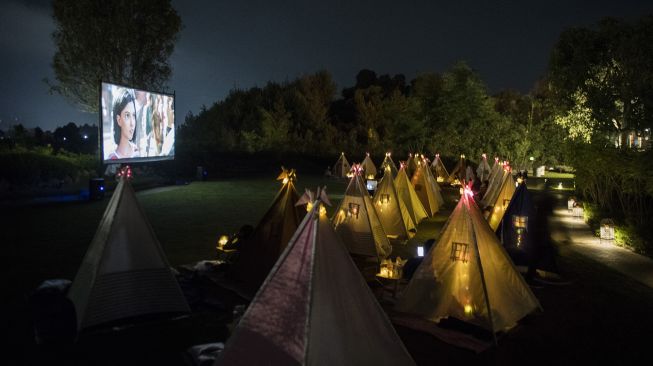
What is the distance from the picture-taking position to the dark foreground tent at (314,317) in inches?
196

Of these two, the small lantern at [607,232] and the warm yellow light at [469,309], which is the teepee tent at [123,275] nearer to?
the warm yellow light at [469,309]

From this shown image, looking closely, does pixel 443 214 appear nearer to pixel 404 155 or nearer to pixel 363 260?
pixel 363 260

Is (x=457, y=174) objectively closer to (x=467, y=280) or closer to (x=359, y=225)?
(x=359, y=225)

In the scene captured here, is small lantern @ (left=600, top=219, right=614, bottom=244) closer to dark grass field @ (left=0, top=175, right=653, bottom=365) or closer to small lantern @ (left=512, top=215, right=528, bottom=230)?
dark grass field @ (left=0, top=175, right=653, bottom=365)

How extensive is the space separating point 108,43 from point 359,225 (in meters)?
21.5

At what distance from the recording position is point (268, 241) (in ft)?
30.5

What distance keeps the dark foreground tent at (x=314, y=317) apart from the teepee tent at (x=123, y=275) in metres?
2.38

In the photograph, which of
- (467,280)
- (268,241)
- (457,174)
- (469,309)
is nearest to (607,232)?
(467,280)

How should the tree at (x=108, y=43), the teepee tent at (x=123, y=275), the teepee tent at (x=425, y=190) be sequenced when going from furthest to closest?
1. the tree at (x=108, y=43)
2. the teepee tent at (x=425, y=190)
3. the teepee tent at (x=123, y=275)

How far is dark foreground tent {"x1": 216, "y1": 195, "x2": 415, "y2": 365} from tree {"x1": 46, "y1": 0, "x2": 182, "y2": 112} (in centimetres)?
2564

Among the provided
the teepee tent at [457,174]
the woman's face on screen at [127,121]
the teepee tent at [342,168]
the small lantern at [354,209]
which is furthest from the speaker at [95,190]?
the teepee tent at [457,174]

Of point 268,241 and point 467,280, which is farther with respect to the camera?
point 268,241

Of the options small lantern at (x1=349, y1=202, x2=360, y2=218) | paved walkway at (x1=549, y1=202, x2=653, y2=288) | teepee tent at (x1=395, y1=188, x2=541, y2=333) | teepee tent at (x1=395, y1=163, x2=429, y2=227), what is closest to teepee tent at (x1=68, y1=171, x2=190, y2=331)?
teepee tent at (x1=395, y1=188, x2=541, y2=333)

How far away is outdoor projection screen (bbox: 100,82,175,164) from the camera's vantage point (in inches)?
740
